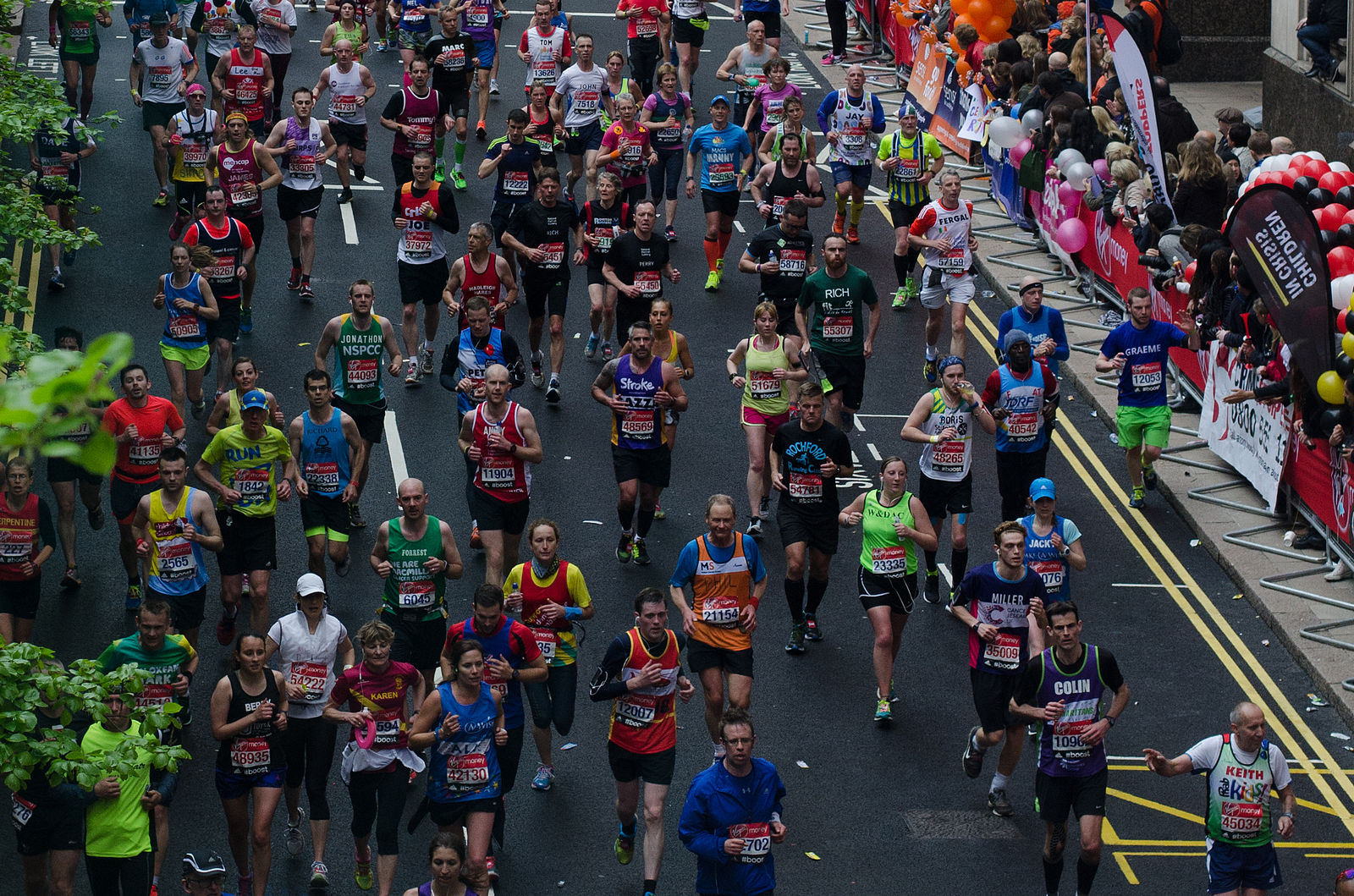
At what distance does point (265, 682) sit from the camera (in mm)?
11023

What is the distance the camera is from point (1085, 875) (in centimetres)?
1108

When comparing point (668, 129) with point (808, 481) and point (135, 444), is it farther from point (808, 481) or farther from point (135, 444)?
point (135, 444)

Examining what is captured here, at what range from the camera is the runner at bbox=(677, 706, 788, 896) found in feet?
32.2

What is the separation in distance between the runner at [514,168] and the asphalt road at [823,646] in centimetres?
145

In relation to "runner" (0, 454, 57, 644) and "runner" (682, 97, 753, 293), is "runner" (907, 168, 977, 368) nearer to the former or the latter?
"runner" (682, 97, 753, 293)

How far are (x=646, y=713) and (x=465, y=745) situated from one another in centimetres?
112

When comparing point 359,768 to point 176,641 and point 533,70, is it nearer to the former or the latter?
point 176,641

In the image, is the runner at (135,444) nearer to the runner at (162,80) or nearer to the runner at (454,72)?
the runner at (162,80)

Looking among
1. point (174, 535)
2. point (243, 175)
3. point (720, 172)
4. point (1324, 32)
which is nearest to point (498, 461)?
point (174, 535)

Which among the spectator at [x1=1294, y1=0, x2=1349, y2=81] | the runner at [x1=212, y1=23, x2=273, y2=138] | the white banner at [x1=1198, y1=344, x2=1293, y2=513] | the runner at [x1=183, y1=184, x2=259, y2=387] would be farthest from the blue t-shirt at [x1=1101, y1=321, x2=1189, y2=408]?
the runner at [x1=212, y1=23, x2=273, y2=138]

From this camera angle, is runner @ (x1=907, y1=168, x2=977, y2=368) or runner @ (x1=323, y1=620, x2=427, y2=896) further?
runner @ (x1=907, y1=168, x2=977, y2=368)

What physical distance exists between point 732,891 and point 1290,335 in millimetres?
7908

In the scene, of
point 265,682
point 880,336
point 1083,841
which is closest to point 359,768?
point 265,682

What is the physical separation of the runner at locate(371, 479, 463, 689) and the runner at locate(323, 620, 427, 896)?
1.35 metres
